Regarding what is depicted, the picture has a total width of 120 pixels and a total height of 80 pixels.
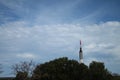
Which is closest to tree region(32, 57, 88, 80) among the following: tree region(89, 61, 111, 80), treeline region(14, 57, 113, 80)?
treeline region(14, 57, 113, 80)

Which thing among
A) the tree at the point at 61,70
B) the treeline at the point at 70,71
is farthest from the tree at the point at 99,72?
the tree at the point at 61,70

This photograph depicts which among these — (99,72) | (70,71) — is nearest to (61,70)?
(70,71)

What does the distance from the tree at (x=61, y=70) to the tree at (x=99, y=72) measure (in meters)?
2.56

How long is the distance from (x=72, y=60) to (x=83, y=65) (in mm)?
4959

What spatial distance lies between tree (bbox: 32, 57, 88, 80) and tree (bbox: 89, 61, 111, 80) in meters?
2.56

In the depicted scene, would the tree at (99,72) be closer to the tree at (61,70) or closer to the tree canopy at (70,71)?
the tree canopy at (70,71)

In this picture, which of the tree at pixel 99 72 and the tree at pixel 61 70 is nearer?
the tree at pixel 99 72

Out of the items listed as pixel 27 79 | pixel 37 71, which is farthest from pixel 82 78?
pixel 27 79

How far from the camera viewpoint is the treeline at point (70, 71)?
7924cm

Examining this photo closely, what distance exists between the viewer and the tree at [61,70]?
80438 mm

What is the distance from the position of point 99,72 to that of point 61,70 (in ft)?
42.5

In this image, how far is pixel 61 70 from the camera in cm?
8294

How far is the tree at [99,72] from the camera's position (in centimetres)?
7869

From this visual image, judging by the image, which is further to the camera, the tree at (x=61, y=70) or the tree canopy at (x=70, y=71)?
the tree at (x=61, y=70)
